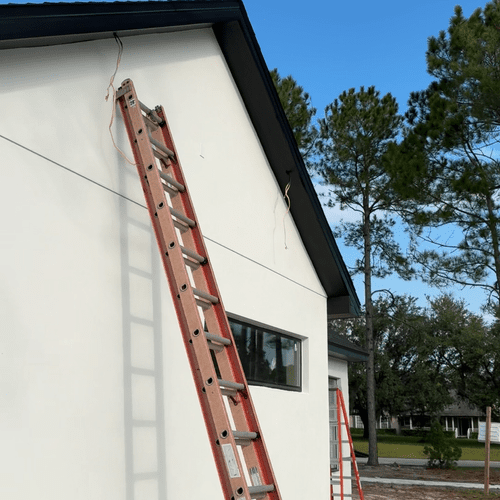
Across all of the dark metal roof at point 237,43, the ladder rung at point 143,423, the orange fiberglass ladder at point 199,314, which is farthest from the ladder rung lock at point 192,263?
the dark metal roof at point 237,43

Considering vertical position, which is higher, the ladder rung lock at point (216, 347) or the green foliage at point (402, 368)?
the ladder rung lock at point (216, 347)

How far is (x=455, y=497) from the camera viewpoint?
15.8 meters

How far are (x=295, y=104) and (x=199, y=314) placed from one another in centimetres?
2090

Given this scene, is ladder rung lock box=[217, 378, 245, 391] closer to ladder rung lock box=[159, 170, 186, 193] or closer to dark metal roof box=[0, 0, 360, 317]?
ladder rung lock box=[159, 170, 186, 193]

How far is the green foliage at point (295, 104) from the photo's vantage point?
23.8m

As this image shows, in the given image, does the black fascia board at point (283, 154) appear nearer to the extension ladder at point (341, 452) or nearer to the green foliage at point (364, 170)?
the extension ladder at point (341, 452)

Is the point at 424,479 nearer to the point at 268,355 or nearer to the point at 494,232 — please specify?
the point at 494,232

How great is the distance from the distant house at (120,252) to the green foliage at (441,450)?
58.3ft

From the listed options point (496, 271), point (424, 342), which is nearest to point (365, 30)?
point (496, 271)

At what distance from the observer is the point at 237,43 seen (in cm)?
680

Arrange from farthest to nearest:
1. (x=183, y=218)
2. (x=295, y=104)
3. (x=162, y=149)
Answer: (x=295, y=104)
(x=162, y=149)
(x=183, y=218)

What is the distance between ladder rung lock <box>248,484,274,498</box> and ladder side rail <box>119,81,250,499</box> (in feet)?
0.53

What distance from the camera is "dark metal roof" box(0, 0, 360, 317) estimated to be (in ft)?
12.5

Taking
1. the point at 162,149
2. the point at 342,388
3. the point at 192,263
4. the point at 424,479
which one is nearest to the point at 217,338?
the point at 192,263
